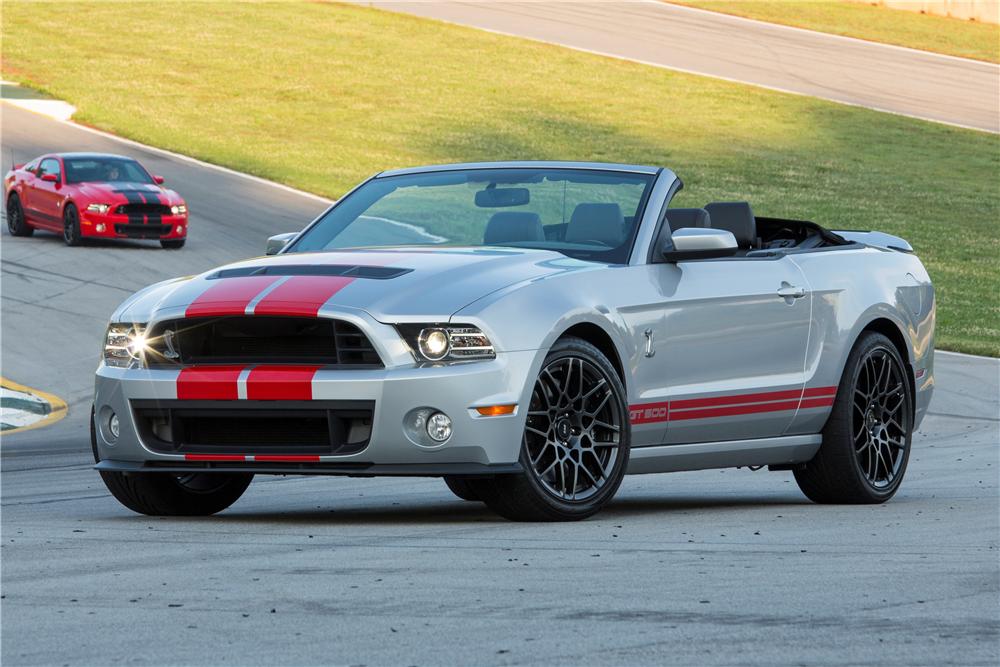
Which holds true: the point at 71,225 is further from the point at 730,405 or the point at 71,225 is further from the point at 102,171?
the point at 730,405

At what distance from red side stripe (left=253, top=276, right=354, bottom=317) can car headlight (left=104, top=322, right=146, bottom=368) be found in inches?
25.7

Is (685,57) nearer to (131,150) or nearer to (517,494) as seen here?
(131,150)

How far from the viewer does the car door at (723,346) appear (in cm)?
815

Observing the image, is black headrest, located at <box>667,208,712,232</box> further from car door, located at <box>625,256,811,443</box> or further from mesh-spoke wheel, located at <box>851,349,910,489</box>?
mesh-spoke wheel, located at <box>851,349,910,489</box>

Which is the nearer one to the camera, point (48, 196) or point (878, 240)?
point (878, 240)

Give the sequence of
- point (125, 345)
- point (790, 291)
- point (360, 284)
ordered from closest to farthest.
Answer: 1. point (360, 284)
2. point (125, 345)
3. point (790, 291)

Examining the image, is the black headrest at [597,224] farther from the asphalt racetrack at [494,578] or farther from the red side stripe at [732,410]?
the asphalt racetrack at [494,578]

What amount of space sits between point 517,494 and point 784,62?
46458 millimetres

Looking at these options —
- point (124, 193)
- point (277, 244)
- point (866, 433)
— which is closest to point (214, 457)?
point (277, 244)

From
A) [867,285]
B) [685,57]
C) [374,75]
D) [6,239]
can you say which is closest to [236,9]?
[374,75]

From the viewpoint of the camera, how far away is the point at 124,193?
27484 mm

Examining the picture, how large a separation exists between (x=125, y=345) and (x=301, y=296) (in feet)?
2.96

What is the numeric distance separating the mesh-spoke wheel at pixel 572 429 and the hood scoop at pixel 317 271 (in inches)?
30.0

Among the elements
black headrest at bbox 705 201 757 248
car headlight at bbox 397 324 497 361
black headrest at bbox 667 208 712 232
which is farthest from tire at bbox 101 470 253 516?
black headrest at bbox 705 201 757 248
